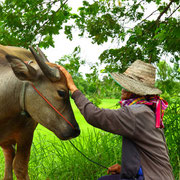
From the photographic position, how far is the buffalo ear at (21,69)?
2401mm

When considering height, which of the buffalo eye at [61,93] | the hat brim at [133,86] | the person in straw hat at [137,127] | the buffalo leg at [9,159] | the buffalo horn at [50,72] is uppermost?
the buffalo horn at [50,72]

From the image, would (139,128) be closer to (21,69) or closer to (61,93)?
(61,93)

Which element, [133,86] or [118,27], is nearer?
[133,86]

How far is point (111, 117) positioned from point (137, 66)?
0.76 m

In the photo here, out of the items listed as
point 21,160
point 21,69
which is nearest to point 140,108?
point 21,69

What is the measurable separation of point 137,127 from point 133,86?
41 cm

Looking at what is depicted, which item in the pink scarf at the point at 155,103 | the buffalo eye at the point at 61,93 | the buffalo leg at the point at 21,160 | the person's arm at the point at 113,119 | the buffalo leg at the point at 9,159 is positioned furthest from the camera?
the buffalo leg at the point at 9,159

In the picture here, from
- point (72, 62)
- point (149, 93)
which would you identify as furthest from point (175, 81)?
point (149, 93)

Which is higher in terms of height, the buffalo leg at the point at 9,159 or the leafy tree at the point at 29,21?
the leafy tree at the point at 29,21

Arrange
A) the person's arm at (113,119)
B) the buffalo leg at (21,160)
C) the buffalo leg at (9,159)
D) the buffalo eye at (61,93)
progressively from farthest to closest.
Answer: the buffalo leg at (9,159) < the buffalo leg at (21,160) < the buffalo eye at (61,93) < the person's arm at (113,119)

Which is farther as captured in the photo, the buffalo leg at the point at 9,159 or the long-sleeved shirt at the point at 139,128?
the buffalo leg at the point at 9,159

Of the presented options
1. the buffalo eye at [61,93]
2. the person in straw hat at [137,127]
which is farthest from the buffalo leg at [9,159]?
the person in straw hat at [137,127]

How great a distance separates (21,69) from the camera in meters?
2.44

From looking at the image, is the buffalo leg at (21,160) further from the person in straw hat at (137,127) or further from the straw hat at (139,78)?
the straw hat at (139,78)
